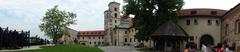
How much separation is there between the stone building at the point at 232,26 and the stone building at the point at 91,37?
8802 centimetres

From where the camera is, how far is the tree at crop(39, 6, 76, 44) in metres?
78.8

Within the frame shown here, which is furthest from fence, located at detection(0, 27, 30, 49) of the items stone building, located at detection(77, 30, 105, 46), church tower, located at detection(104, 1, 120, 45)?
stone building, located at detection(77, 30, 105, 46)

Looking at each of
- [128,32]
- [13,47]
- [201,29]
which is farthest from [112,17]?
[13,47]

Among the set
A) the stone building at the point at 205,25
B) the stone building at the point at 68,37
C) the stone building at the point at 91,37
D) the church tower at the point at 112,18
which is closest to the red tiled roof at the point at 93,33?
the stone building at the point at 91,37

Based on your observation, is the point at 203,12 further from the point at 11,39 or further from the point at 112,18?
the point at 112,18

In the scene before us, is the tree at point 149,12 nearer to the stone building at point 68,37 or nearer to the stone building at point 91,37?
the stone building at point 68,37

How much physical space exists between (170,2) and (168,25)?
85.2 feet

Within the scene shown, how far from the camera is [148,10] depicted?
6003cm

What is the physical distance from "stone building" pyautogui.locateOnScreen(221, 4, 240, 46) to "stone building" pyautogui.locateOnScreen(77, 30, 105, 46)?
8802 cm

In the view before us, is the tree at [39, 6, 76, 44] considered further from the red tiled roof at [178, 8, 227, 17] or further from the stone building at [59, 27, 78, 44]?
the red tiled roof at [178, 8, 227, 17]

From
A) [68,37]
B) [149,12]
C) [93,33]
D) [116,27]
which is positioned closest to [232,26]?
[149,12]

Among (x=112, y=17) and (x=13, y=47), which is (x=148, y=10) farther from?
(x=112, y=17)

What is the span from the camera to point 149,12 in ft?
196

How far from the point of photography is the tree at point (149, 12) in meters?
59.0
